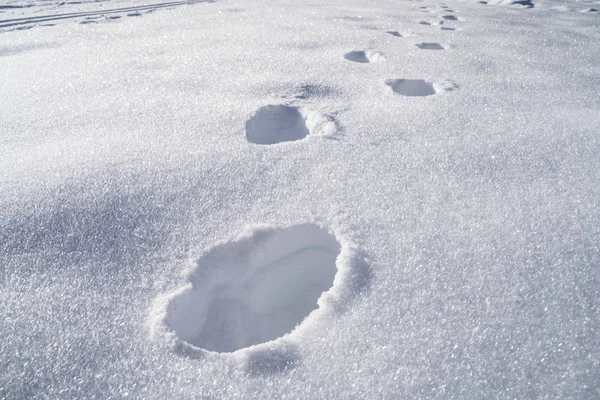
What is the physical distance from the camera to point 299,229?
3.53ft

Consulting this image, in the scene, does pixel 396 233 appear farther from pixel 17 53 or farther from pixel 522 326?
pixel 17 53

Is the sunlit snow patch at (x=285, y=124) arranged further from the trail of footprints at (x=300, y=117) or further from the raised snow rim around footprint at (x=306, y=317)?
the raised snow rim around footprint at (x=306, y=317)

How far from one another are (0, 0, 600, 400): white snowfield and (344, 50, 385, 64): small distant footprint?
92mm

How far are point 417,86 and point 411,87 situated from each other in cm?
3

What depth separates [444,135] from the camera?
4.82 ft

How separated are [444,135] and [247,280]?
87 cm

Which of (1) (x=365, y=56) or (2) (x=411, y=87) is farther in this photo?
(1) (x=365, y=56)

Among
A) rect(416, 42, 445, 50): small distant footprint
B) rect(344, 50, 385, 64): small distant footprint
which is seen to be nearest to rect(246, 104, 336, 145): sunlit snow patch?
rect(344, 50, 385, 64): small distant footprint

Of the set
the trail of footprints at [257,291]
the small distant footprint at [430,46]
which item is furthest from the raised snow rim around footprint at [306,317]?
the small distant footprint at [430,46]

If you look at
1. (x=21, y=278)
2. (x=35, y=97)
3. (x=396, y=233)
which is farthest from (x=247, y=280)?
(x=35, y=97)

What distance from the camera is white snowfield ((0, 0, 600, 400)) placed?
76 centimetres

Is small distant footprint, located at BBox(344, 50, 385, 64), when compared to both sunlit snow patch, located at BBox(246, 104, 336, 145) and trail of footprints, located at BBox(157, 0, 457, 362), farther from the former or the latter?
trail of footprints, located at BBox(157, 0, 457, 362)

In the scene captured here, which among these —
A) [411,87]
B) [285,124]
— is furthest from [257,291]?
[411,87]

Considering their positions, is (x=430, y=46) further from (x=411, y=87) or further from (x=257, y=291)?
(x=257, y=291)
